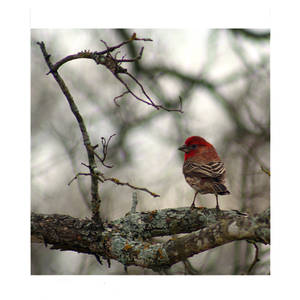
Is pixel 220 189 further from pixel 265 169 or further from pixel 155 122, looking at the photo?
pixel 155 122

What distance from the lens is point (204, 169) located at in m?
2.52

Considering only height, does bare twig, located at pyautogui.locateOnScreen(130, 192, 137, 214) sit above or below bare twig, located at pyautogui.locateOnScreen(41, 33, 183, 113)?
below

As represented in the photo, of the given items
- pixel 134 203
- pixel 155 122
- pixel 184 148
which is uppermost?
pixel 155 122

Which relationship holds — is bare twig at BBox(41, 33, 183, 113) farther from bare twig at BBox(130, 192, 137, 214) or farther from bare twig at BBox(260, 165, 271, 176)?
bare twig at BBox(260, 165, 271, 176)

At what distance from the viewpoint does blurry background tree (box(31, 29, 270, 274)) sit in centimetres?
Answer: 252

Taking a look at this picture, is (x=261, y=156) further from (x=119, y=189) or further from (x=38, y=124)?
(x=38, y=124)

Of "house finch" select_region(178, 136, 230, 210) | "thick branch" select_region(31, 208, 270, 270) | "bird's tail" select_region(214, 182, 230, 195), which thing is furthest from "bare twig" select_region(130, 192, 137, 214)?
"bird's tail" select_region(214, 182, 230, 195)

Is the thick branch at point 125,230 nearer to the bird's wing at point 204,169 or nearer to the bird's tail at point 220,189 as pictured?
the bird's tail at point 220,189

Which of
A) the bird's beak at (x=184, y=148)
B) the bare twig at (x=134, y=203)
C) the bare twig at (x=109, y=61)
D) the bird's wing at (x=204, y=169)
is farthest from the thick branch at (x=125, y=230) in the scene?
the bare twig at (x=109, y=61)

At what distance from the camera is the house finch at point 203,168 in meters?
2.49

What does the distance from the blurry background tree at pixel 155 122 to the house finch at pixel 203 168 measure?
0.14 feet

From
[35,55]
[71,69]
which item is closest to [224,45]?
[71,69]

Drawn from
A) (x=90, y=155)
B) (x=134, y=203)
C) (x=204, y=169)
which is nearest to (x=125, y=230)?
(x=134, y=203)
